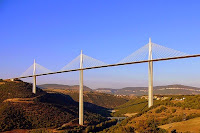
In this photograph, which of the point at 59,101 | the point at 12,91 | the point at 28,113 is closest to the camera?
the point at 28,113

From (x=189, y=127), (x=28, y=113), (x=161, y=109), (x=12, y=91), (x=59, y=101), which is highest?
(x=12, y=91)

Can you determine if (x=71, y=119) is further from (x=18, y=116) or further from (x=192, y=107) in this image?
(x=192, y=107)

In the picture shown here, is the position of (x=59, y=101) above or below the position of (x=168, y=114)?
below

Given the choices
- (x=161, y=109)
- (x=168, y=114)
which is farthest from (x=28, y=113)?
(x=168, y=114)

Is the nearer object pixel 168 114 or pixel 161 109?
pixel 168 114

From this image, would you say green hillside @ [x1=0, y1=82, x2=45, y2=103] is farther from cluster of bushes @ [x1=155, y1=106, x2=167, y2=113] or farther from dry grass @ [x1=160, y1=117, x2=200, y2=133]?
dry grass @ [x1=160, y1=117, x2=200, y2=133]

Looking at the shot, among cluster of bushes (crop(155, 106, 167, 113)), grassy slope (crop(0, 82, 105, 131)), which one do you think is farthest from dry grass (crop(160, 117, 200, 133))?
grassy slope (crop(0, 82, 105, 131))

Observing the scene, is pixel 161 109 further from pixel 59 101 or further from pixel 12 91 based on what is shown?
pixel 12 91

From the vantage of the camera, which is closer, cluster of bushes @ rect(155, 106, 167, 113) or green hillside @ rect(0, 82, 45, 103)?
cluster of bushes @ rect(155, 106, 167, 113)

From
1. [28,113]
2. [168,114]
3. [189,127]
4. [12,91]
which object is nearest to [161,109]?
[168,114]

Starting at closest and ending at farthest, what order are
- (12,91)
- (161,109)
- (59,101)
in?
(161,109) → (12,91) → (59,101)

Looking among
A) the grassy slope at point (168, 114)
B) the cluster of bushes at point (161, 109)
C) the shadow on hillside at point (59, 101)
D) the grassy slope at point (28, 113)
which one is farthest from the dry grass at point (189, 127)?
the shadow on hillside at point (59, 101)
